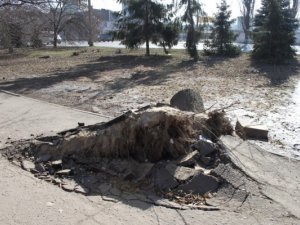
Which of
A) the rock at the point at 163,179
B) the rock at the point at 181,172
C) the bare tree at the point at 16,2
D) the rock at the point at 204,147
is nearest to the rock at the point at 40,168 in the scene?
the rock at the point at 163,179

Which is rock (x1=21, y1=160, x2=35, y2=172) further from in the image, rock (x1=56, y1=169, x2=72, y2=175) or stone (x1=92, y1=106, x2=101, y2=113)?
stone (x1=92, y1=106, x2=101, y2=113)

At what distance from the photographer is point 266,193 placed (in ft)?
15.3

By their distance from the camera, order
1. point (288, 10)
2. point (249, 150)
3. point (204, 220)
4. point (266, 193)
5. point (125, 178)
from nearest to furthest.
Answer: point (204, 220) → point (266, 193) → point (125, 178) → point (249, 150) → point (288, 10)

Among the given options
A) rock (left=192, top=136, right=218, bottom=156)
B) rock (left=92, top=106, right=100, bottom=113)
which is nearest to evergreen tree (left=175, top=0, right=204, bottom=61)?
rock (left=92, top=106, right=100, bottom=113)

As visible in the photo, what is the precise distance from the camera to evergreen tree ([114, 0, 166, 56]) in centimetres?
2297

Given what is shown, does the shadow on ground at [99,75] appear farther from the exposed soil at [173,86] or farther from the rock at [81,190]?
the rock at [81,190]

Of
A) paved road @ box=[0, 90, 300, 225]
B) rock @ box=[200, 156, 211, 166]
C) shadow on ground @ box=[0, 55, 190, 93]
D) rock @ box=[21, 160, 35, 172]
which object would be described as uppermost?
shadow on ground @ box=[0, 55, 190, 93]

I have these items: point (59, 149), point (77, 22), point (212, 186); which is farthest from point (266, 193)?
point (77, 22)

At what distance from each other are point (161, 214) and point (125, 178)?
3.53ft

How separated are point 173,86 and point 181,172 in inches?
298

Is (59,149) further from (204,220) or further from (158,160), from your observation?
(204,220)

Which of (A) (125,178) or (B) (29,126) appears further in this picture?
(B) (29,126)

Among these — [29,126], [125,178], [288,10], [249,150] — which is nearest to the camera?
[125,178]

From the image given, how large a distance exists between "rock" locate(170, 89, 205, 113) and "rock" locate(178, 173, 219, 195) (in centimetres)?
225
